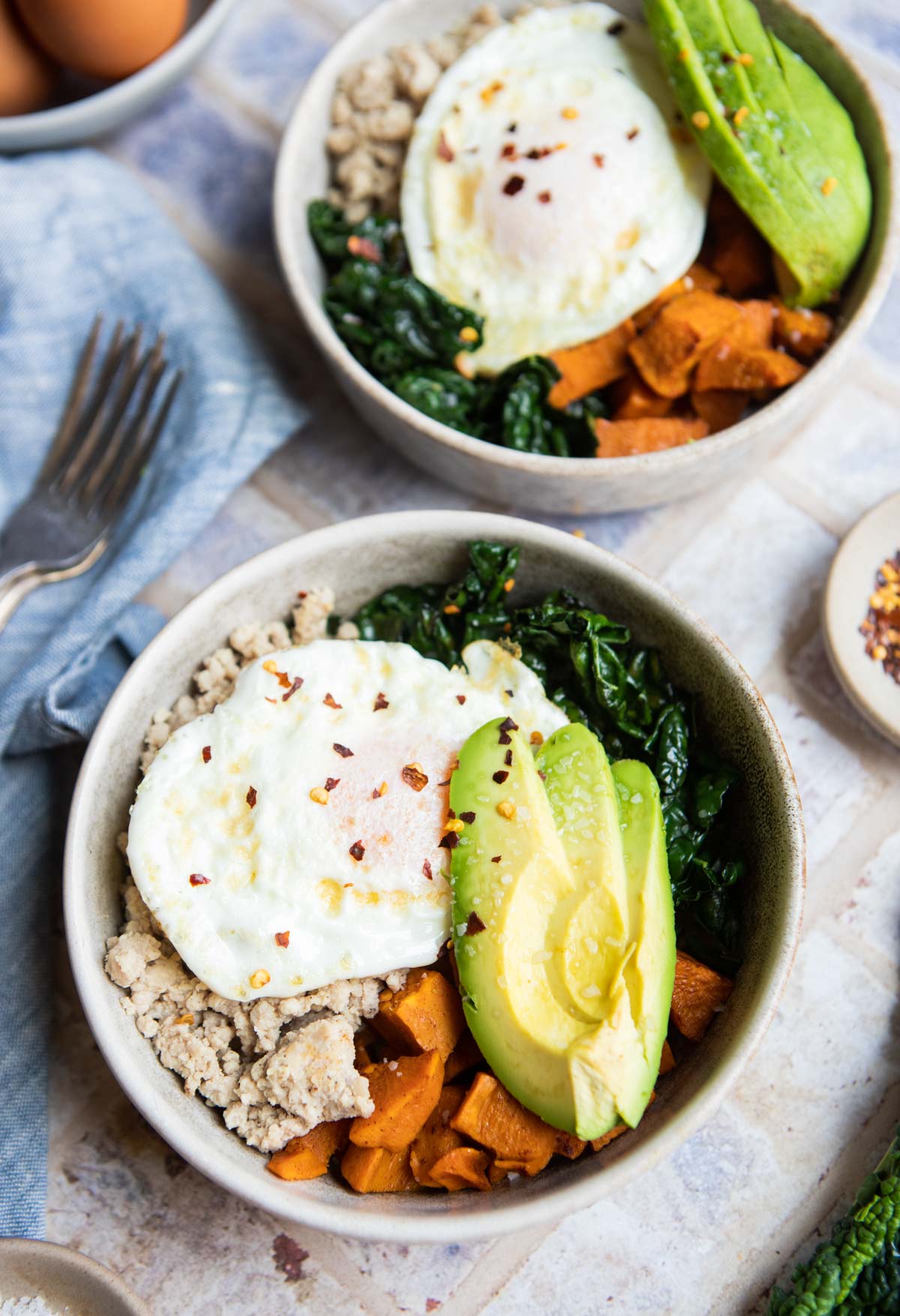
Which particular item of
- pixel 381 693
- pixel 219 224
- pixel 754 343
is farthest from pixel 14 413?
pixel 754 343

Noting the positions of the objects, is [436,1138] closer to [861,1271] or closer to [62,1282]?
[62,1282]

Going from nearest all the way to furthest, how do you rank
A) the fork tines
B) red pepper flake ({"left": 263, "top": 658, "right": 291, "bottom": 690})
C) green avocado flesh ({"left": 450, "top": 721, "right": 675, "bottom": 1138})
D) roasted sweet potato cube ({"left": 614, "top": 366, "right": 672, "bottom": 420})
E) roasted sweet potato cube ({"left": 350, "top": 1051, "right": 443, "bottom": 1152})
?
green avocado flesh ({"left": 450, "top": 721, "right": 675, "bottom": 1138})
roasted sweet potato cube ({"left": 350, "top": 1051, "right": 443, "bottom": 1152})
red pepper flake ({"left": 263, "top": 658, "right": 291, "bottom": 690})
roasted sweet potato cube ({"left": 614, "top": 366, "right": 672, "bottom": 420})
the fork tines

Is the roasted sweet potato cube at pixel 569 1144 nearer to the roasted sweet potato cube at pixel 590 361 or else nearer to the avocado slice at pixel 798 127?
the roasted sweet potato cube at pixel 590 361

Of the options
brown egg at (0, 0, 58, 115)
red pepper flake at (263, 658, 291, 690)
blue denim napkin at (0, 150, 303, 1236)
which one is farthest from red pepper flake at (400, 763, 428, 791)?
brown egg at (0, 0, 58, 115)

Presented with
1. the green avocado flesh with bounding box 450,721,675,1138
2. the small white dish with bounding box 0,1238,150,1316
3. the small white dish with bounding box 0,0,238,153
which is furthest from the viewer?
the small white dish with bounding box 0,0,238,153

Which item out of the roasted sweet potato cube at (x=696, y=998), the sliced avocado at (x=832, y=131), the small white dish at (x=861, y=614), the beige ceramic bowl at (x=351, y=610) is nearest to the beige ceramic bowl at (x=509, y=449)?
the sliced avocado at (x=832, y=131)

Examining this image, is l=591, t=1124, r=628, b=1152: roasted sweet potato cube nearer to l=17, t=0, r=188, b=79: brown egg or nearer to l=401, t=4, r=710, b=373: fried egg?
l=401, t=4, r=710, b=373: fried egg

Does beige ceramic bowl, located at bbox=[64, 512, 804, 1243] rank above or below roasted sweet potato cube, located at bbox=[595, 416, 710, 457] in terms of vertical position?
below
